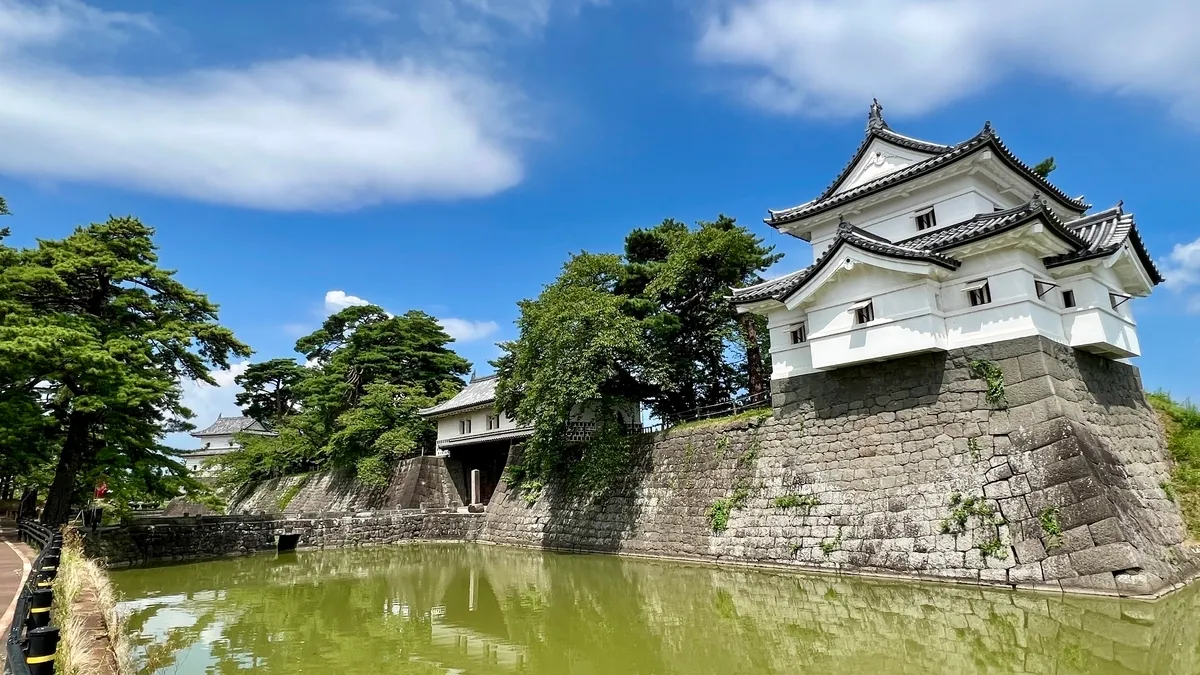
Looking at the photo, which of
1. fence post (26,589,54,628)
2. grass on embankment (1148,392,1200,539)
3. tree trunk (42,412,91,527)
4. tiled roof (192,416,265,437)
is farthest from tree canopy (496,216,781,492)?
tiled roof (192,416,265,437)

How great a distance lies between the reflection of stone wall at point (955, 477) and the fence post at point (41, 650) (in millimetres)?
10430

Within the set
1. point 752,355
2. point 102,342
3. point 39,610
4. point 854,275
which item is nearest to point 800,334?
point 854,275

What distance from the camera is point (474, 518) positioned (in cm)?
2272

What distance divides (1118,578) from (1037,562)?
896mm

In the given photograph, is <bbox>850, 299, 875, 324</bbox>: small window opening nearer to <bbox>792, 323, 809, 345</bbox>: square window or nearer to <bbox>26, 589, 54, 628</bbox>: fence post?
<bbox>792, 323, 809, 345</bbox>: square window

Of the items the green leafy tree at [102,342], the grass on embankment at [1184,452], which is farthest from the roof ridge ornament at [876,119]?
the green leafy tree at [102,342]

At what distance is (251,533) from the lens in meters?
19.3

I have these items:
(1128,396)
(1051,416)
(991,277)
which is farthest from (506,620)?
(1128,396)

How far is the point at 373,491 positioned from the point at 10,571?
715 inches

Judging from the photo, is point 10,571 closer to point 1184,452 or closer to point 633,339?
point 633,339

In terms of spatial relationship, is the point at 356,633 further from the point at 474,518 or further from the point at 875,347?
the point at 474,518

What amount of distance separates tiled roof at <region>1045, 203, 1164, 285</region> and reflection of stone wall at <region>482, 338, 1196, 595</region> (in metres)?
1.62

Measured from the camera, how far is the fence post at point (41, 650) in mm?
3043

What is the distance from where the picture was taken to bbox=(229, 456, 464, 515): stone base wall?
84.0 feet
